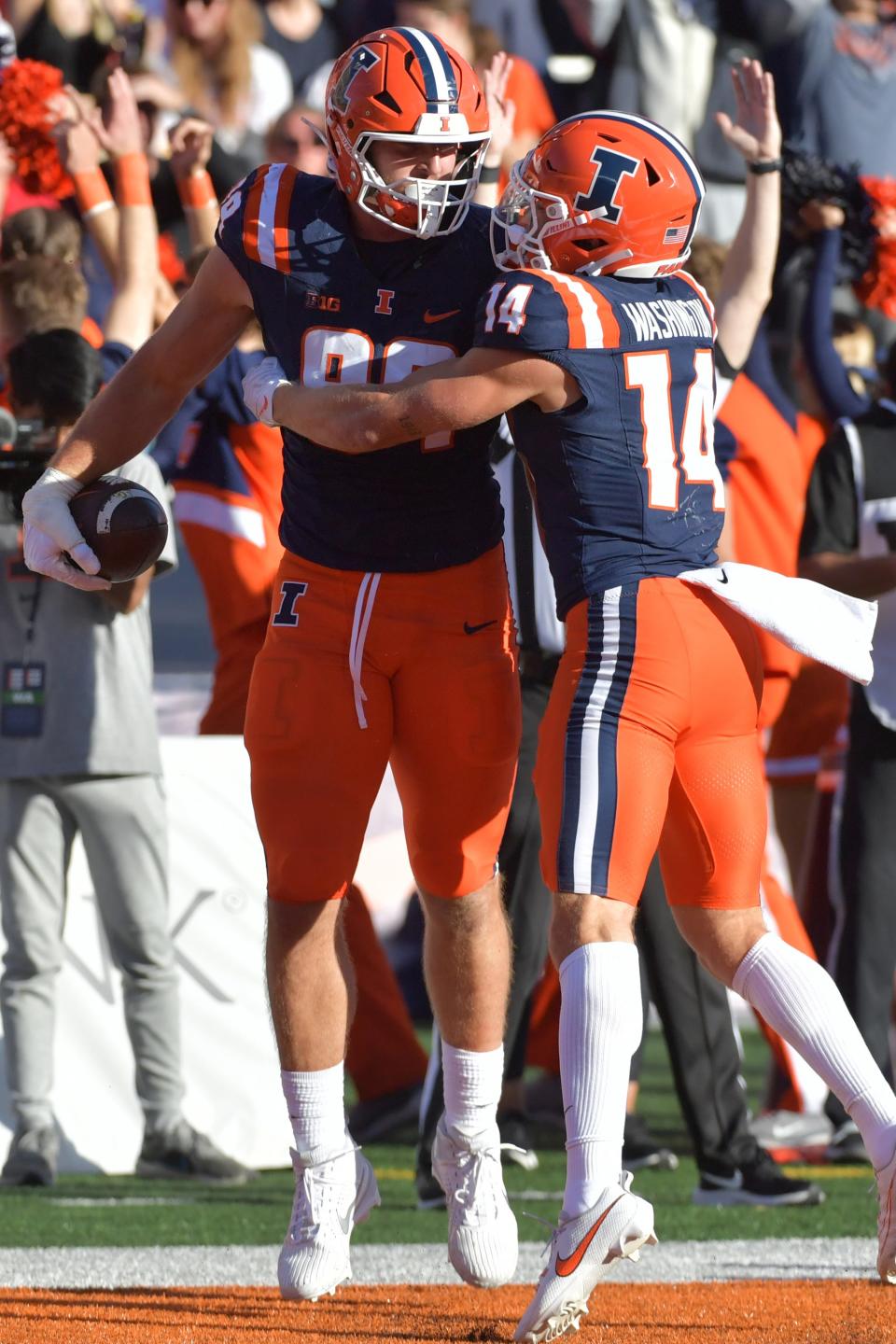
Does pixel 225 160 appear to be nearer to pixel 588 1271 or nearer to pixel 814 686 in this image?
pixel 814 686

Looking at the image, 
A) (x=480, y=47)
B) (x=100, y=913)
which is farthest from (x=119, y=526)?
(x=480, y=47)

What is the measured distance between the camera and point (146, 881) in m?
5.18

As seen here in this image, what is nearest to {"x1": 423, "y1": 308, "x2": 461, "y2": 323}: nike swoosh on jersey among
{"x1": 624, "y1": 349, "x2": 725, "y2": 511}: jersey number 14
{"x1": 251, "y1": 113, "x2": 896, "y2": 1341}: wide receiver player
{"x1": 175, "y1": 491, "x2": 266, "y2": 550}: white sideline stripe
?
{"x1": 251, "y1": 113, "x2": 896, "y2": 1341}: wide receiver player

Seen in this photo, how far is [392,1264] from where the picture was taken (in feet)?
13.6

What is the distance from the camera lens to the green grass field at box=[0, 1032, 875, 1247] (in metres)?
4.48

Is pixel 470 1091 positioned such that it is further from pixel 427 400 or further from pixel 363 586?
pixel 427 400

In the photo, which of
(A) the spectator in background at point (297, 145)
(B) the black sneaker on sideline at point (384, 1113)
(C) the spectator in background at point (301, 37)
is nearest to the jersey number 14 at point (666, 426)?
(B) the black sneaker on sideline at point (384, 1113)

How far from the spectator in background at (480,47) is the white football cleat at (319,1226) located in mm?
4954

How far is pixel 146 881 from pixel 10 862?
34 centimetres

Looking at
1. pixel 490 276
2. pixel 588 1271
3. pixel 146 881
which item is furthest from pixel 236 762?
pixel 588 1271

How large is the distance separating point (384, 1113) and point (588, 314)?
3.08 metres

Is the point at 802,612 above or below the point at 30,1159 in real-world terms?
above

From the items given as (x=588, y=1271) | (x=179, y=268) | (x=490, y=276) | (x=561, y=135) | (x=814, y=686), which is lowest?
(x=814, y=686)

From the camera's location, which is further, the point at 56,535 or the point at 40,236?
the point at 40,236
